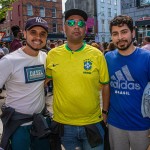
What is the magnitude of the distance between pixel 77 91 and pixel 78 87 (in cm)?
4

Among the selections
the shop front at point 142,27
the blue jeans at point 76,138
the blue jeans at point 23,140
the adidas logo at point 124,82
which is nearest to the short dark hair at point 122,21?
the adidas logo at point 124,82

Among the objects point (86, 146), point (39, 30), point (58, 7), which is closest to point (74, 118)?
point (86, 146)

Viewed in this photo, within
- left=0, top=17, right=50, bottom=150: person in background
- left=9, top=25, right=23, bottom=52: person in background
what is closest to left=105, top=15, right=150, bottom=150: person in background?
left=0, top=17, right=50, bottom=150: person in background

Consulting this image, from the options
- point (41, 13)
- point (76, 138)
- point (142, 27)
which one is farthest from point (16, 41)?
point (41, 13)

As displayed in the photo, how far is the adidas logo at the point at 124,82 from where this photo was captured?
2.84 m

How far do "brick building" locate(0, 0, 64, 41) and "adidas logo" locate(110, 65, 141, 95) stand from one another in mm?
35216

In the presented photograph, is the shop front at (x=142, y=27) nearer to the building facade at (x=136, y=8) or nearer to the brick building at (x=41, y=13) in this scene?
the building facade at (x=136, y=8)

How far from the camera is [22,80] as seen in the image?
2.82 m

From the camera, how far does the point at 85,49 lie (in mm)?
2887

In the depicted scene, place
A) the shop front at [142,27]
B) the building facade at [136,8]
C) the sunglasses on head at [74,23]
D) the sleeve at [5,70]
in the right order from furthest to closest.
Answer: the building facade at [136,8]
the shop front at [142,27]
the sunglasses on head at [74,23]
the sleeve at [5,70]

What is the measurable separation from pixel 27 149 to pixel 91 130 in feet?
2.41

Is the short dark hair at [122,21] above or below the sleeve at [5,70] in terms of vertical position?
above

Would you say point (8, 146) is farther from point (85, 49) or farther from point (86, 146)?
point (85, 49)

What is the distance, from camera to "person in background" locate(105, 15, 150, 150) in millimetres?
2828
